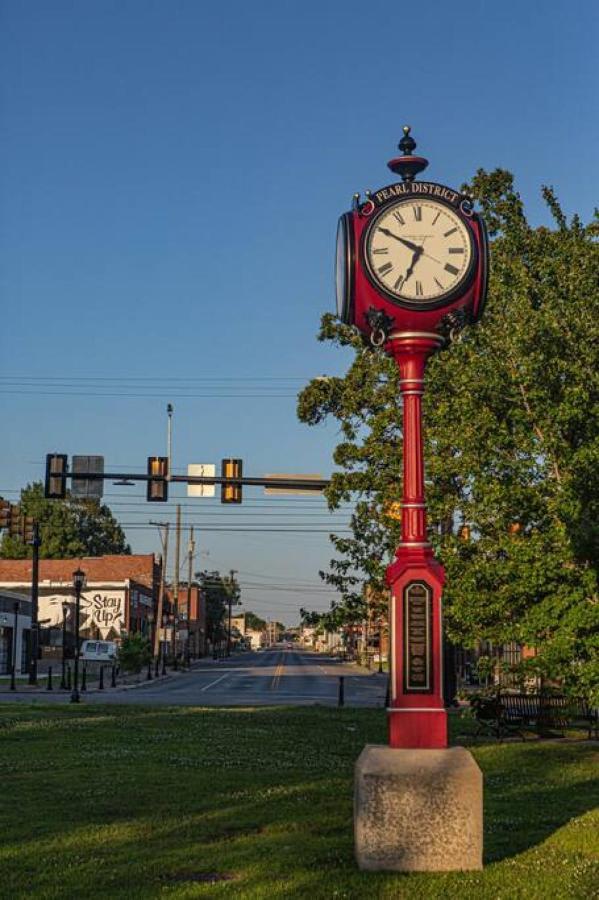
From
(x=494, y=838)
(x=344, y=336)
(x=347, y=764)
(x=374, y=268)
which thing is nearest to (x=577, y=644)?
(x=347, y=764)

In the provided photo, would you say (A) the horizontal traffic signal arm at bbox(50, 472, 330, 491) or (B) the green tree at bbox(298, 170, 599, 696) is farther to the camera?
(A) the horizontal traffic signal arm at bbox(50, 472, 330, 491)

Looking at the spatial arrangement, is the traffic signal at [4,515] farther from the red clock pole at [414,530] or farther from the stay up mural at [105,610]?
the stay up mural at [105,610]

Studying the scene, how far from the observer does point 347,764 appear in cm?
1571

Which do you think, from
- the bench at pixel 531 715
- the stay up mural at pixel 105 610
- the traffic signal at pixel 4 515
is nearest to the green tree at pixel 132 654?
the stay up mural at pixel 105 610

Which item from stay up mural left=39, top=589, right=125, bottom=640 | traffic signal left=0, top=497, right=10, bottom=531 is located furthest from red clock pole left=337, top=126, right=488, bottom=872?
stay up mural left=39, top=589, right=125, bottom=640

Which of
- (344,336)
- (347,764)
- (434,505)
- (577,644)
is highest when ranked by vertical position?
(344,336)

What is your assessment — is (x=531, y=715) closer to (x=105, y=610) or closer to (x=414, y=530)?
(x=414, y=530)

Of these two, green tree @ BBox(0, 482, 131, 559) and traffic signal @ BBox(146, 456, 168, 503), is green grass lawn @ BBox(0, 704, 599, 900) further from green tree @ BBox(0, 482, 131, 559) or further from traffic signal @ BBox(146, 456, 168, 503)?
green tree @ BBox(0, 482, 131, 559)

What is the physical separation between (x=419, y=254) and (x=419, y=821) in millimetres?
Answer: 4679

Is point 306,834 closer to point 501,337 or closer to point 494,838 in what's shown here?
point 494,838

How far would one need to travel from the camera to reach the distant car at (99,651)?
72.5m

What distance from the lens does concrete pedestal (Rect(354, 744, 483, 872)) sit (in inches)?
312

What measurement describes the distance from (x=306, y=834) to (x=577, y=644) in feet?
22.8

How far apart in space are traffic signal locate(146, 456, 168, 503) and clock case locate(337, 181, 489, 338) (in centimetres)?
2001
